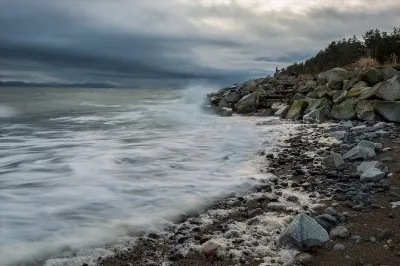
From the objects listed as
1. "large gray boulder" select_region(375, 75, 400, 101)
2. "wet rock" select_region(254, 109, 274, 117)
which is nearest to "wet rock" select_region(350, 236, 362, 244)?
"large gray boulder" select_region(375, 75, 400, 101)

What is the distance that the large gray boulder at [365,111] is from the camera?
12172mm

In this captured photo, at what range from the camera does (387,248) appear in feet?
11.0

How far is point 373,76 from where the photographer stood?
14773 millimetres

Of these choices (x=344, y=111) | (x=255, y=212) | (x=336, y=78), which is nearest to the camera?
(x=255, y=212)

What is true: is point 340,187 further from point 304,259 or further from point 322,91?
point 322,91

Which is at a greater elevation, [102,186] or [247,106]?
[247,106]

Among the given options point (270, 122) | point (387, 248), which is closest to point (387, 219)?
point (387, 248)

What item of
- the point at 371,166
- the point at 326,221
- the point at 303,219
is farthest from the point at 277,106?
the point at 303,219

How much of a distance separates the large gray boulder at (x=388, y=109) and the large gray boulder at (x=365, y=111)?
0.23 metres

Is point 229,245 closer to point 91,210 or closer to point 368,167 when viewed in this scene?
point 91,210

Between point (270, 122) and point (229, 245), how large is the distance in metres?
11.7

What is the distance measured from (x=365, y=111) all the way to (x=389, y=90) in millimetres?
1010

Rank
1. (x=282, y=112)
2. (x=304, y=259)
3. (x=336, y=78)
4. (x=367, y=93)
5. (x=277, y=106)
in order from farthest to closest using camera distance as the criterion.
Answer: (x=277, y=106) → (x=282, y=112) → (x=336, y=78) → (x=367, y=93) → (x=304, y=259)

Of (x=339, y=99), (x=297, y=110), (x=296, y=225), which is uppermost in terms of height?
(x=339, y=99)
